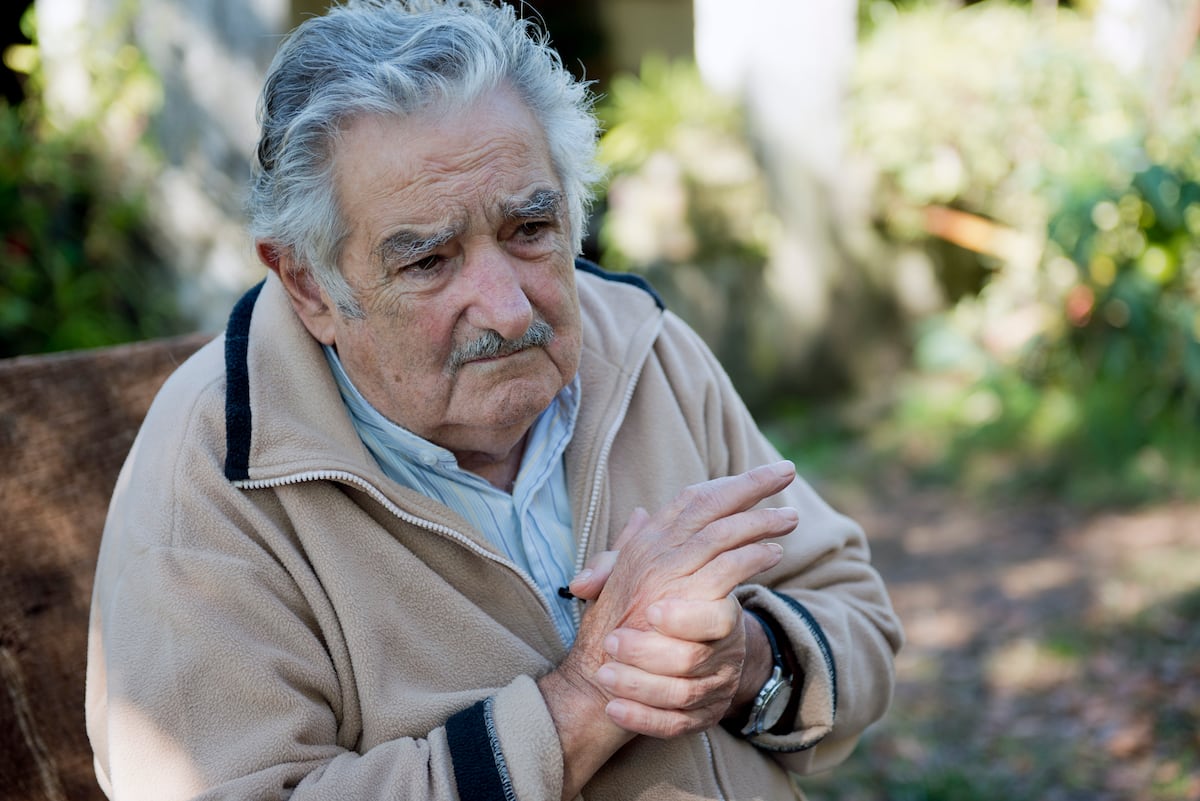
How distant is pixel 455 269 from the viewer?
1.72m

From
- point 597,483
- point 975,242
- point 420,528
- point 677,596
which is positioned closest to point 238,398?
point 420,528

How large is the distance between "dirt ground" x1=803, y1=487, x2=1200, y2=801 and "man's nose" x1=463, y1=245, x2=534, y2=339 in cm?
220

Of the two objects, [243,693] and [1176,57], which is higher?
[1176,57]

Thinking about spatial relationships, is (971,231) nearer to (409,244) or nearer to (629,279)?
(629,279)

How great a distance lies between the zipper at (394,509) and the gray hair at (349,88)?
26 centimetres

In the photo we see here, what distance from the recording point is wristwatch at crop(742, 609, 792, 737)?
72.7 inches

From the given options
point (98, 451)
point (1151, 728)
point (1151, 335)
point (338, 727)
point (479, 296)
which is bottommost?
point (1151, 728)

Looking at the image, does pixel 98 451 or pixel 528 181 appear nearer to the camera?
pixel 528 181

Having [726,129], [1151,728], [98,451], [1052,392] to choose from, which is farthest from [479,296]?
[726,129]

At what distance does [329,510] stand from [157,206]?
384 cm

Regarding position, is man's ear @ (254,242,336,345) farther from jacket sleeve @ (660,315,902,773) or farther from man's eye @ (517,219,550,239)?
jacket sleeve @ (660,315,902,773)

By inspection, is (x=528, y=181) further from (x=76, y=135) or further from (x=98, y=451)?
(x=76, y=135)

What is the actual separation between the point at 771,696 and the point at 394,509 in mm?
677

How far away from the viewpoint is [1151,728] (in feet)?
11.3
